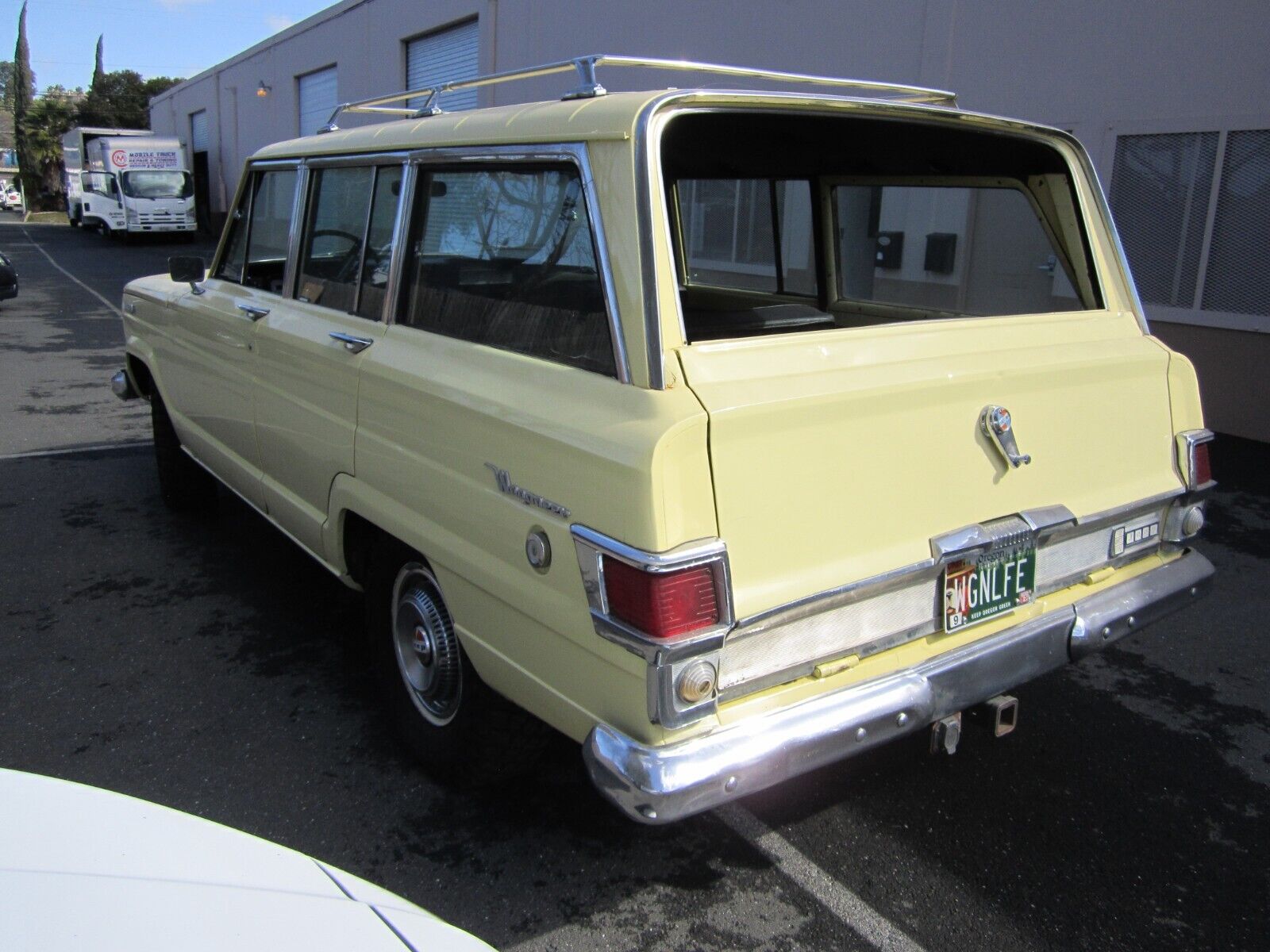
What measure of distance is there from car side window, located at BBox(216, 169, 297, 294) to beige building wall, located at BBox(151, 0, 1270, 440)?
21.6 ft

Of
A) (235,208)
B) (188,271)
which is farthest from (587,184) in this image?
(188,271)

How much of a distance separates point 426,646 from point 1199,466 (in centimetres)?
238

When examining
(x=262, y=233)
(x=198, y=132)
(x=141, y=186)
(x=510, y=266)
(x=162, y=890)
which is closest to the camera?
(x=162, y=890)

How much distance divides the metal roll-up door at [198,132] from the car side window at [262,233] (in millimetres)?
35351

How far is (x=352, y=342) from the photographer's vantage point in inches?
126

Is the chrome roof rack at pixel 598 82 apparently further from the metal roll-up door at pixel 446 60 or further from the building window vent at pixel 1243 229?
the metal roll-up door at pixel 446 60

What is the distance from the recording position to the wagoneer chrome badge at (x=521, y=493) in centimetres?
230

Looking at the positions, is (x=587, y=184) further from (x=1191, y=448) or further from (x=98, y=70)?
(x=98, y=70)

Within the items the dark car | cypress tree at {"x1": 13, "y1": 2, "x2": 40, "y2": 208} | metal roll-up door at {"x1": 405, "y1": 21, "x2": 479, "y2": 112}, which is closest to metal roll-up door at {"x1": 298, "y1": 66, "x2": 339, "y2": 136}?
metal roll-up door at {"x1": 405, "y1": 21, "x2": 479, "y2": 112}

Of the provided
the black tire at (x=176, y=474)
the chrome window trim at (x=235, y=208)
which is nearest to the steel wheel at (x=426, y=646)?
the chrome window trim at (x=235, y=208)

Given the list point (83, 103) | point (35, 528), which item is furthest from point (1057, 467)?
point (83, 103)

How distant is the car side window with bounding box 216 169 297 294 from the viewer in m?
4.00

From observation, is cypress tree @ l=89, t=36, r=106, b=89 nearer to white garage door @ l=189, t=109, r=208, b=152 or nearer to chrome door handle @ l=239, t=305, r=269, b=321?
white garage door @ l=189, t=109, r=208, b=152

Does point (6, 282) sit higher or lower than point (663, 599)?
lower
